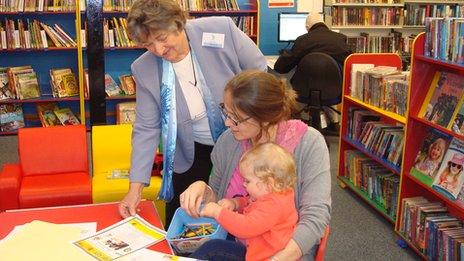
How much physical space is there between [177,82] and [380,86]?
196 centimetres

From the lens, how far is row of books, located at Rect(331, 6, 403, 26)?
6.46 m

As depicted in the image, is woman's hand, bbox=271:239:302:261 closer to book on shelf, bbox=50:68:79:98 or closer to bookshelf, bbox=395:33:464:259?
bookshelf, bbox=395:33:464:259

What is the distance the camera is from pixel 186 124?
220 cm

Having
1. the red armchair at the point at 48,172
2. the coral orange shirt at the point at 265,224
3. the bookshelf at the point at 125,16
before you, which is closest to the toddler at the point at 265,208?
the coral orange shirt at the point at 265,224

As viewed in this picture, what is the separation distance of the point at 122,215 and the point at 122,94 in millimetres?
4059

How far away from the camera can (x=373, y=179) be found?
376 cm

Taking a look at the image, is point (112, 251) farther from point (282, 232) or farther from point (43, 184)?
point (43, 184)

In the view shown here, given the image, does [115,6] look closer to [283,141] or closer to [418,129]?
[418,129]

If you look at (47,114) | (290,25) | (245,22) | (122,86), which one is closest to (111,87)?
(122,86)

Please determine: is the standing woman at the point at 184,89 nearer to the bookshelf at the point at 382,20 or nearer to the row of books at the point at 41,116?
the row of books at the point at 41,116

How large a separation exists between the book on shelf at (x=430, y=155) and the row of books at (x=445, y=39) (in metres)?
0.46

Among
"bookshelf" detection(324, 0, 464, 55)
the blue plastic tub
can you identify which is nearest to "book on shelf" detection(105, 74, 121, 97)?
"bookshelf" detection(324, 0, 464, 55)

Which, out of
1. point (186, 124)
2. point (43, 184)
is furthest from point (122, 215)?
point (43, 184)

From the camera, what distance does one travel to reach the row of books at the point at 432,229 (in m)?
2.86
